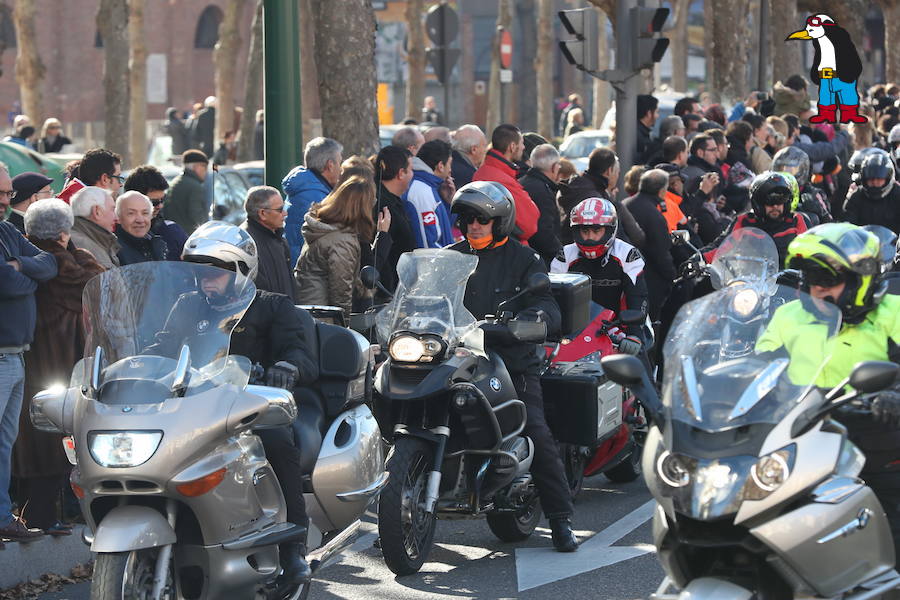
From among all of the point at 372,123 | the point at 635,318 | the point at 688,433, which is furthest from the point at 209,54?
the point at 688,433

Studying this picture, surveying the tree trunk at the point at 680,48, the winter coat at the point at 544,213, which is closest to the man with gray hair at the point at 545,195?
the winter coat at the point at 544,213

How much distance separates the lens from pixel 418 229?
1116cm

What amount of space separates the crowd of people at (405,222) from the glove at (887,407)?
2.56 m

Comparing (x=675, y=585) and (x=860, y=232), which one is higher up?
(x=860, y=232)

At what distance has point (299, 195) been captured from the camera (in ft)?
35.6

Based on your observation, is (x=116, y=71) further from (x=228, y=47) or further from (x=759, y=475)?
(x=759, y=475)

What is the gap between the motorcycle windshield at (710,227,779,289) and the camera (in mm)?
8672

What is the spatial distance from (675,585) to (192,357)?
1.86 m

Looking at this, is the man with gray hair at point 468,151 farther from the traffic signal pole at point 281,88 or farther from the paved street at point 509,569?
the paved street at point 509,569

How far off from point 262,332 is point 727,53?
25.8 meters

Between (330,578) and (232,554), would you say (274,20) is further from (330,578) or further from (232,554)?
(232,554)

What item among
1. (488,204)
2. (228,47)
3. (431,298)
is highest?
(228,47)

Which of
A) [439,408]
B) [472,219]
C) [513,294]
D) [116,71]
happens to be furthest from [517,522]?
[116,71]

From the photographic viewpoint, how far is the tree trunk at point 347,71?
13844mm
